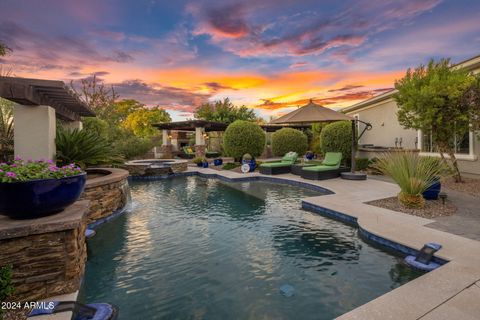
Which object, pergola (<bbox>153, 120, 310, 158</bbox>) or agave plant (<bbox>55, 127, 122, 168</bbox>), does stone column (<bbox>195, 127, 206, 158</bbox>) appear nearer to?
pergola (<bbox>153, 120, 310, 158</bbox>)

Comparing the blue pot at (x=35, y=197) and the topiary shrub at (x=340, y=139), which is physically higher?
the topiary shrub at (x=340, y=139)

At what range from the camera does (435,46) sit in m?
10.6

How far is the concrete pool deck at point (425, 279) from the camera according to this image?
2383mm

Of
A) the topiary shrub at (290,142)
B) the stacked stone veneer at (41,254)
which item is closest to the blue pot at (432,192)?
the stacked stone veneer at (41,254)

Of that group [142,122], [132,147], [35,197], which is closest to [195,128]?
[132,147]

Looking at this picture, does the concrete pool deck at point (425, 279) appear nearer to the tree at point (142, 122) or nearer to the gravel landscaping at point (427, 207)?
the gravel landscaping at point (427, 207)

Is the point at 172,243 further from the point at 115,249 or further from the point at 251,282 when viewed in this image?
the point at 251,282

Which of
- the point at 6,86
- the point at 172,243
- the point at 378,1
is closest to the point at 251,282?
the point at 172,243

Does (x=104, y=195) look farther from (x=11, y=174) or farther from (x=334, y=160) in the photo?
(x=334, y=160)

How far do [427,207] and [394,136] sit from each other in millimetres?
9709

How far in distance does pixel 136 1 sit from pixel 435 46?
12.2 meters

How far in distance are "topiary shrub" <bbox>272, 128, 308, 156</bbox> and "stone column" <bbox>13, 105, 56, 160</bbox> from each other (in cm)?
1752

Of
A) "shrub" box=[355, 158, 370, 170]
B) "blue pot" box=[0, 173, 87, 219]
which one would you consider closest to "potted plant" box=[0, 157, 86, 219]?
"blue pot" box=[0, 173, 87, 219]

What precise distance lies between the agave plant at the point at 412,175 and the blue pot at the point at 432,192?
0.14 m
